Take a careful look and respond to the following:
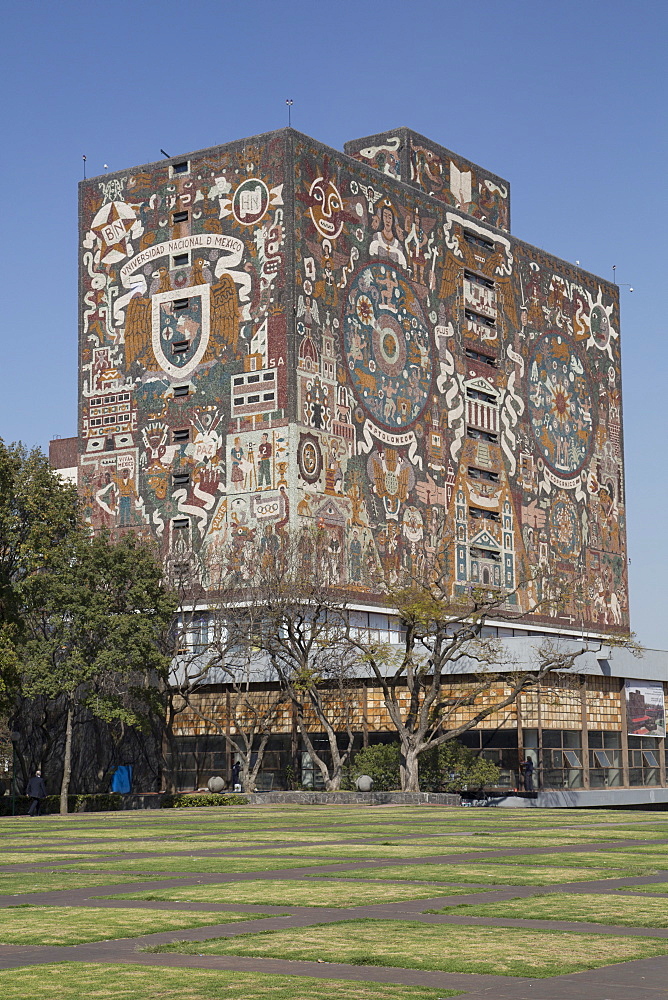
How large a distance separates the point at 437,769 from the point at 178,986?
159 ft

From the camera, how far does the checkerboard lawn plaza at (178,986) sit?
9.80m

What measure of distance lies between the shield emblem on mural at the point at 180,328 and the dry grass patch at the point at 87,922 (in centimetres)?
6454

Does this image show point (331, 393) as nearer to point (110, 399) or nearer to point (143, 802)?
point (110, 399)

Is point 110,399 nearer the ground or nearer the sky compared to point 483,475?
nearer the sky

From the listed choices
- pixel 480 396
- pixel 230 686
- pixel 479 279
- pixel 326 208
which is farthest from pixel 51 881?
pixel 479 279

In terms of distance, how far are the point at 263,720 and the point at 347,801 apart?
12.6 meters

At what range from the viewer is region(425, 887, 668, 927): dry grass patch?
13641 millimetres

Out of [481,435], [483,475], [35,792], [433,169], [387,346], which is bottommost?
[35,792]

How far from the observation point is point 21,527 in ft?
174

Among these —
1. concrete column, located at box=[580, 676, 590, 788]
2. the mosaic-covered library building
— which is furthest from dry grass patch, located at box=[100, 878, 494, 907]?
concrete column, located at box=[580, 676, 590, 788]

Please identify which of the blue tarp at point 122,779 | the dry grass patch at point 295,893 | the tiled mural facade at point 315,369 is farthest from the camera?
the tiled mural facade at point 315,369

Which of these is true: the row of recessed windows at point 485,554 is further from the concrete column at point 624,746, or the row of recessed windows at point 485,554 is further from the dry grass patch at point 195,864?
the dry grass patch at point 195,864

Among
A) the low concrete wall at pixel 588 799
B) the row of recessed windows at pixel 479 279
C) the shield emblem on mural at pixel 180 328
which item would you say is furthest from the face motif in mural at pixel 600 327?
the low concrete wall at pixel 588 799

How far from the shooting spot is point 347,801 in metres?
51.6
